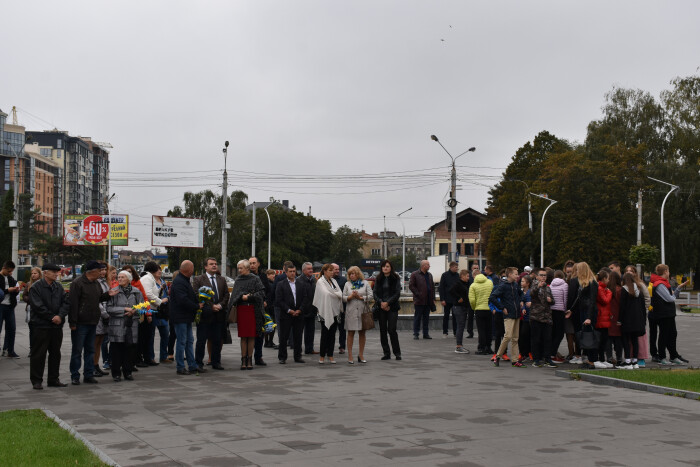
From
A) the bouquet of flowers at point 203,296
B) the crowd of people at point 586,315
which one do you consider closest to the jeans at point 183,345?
the bouquet of flowers at point 203,296

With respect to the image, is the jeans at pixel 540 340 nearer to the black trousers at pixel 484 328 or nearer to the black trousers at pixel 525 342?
the black trousers at pixel 525 342

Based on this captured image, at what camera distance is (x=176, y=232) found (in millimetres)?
61062

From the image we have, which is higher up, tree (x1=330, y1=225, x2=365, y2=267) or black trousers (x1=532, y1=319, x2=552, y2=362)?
tree (x1=330, y1=225, x2=365, y2=267)

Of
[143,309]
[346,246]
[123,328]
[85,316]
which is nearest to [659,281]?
[143,309]

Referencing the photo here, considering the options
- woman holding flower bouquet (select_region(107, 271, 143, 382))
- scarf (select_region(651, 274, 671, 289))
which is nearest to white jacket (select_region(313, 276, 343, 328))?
woman holding flower bouquet (select_region(107, 271, 143, 382))

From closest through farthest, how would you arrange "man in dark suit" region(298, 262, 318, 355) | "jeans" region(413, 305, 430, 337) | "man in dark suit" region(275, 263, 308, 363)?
"man in dark suit" region(275, 263, 308, 363), "man in dark suit" region(298, 262, 318, 355), "jeans" region(413, 305, 430, 337)

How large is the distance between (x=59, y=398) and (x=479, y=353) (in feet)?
30.2

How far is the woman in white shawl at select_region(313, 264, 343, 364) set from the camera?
14453mm

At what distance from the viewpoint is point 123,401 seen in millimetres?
9961

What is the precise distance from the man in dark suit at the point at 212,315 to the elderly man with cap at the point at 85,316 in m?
1.92

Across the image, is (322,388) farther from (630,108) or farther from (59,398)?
(630,108)

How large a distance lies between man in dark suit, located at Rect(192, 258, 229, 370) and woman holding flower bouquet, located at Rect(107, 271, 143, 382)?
3.96ft

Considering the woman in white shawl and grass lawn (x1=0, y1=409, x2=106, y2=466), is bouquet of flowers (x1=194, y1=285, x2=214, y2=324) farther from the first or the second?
grass lawn (x1=0, y1=409, x2=106, y2=466)

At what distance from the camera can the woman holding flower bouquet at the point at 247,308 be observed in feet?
44.4
